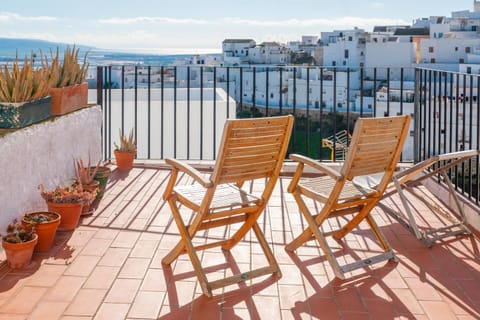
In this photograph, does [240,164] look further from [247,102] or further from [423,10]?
[423,10]

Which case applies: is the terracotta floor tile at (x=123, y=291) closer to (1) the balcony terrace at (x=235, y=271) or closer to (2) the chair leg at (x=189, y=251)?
(1) the balcony terrace at (x=235, y=271)

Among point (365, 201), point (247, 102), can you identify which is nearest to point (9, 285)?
point (365, 201)

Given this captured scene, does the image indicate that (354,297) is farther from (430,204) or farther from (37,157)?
(37,157)

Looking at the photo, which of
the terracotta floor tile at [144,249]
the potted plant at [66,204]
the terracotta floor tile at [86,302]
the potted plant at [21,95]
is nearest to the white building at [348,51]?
the potted plant at [21,95]

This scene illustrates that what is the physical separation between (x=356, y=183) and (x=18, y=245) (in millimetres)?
1995

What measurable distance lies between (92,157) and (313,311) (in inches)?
120

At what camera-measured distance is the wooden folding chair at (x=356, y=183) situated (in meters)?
2.91

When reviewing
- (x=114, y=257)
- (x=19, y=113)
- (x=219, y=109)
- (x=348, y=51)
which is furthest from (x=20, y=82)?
(x=348, y=51)

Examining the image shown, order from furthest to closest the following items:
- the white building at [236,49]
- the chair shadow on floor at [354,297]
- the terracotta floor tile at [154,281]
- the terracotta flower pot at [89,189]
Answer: the white building at [236,49], the terracotta flower pot at [89,189], the terracotta floor tile at [154,281], the chair shadow on floor at [354,297]

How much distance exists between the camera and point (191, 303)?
2.63 m

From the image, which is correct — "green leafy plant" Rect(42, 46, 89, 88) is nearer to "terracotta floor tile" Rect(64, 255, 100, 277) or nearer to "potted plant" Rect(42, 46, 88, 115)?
"potted plant" Rect(42, 46, 88, 115)

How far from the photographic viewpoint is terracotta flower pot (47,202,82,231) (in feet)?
11.7

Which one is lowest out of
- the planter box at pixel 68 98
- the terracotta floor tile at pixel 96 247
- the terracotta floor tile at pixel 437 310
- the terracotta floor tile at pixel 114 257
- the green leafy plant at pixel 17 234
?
the terracotta floor tile at pixel 437 310

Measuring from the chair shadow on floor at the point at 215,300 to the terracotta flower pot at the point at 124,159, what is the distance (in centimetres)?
252
